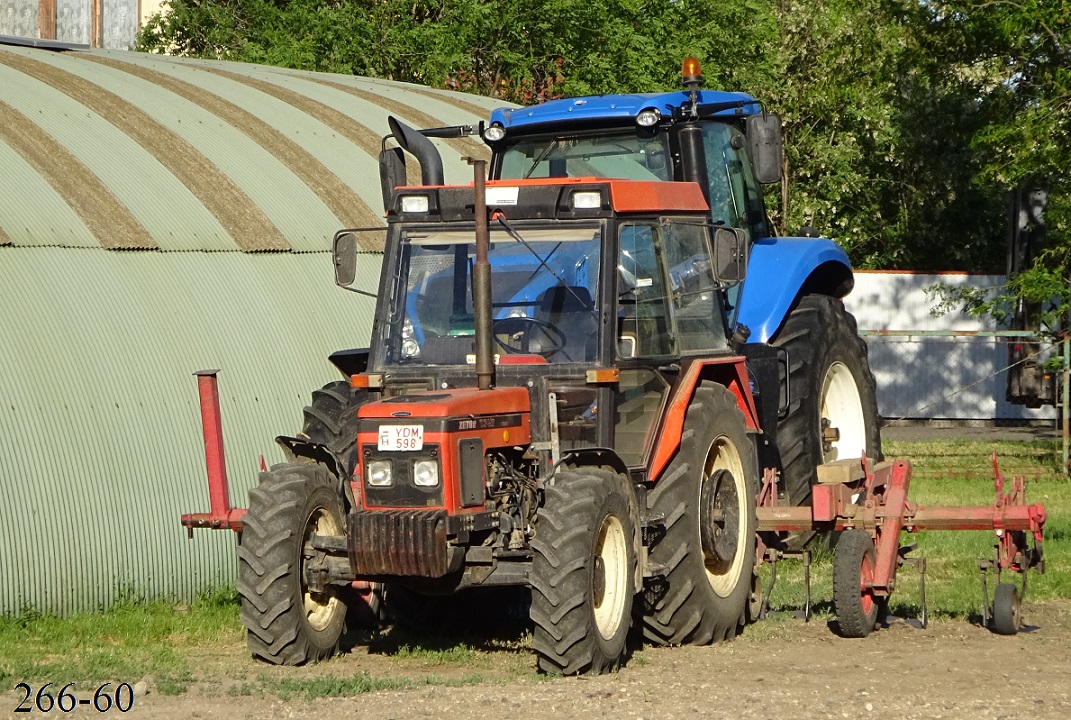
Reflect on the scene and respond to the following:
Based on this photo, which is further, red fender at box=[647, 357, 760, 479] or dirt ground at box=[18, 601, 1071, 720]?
red fender at box=[647, 357, 760, 479]

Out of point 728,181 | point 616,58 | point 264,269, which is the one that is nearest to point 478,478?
point 728,181

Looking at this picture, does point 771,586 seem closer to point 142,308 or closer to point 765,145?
point 765,145

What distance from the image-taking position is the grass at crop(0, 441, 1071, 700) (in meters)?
7.00

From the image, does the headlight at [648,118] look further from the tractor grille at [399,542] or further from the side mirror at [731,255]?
the tractor grille at [399,542]

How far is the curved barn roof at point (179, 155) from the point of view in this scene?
11.1 meters

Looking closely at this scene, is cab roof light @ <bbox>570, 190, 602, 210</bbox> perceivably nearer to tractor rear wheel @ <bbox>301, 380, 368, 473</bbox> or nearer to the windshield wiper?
tractor rear wheel @ <bbox>301, 380, 368, 473</bbox>

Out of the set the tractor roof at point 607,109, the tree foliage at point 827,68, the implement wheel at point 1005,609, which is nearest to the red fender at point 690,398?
the implement wheel at point 1005,609

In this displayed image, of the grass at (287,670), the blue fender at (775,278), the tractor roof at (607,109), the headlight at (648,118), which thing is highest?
the tractor roof at (607,109)

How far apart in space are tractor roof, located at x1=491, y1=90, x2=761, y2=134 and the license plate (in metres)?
3.63

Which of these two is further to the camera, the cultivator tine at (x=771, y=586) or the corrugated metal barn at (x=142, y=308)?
the corrugated metal barn at (x=142, y=308)

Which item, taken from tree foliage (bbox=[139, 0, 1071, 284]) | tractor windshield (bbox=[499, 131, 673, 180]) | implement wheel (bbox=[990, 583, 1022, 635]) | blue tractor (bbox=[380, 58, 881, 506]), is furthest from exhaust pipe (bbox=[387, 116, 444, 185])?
tree foliage (bbox=[139, 0, 1071, 284])

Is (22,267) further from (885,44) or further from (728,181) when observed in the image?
(885,44)

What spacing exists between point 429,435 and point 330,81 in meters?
12.0

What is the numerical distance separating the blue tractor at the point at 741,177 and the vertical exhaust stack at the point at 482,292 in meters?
1.96
